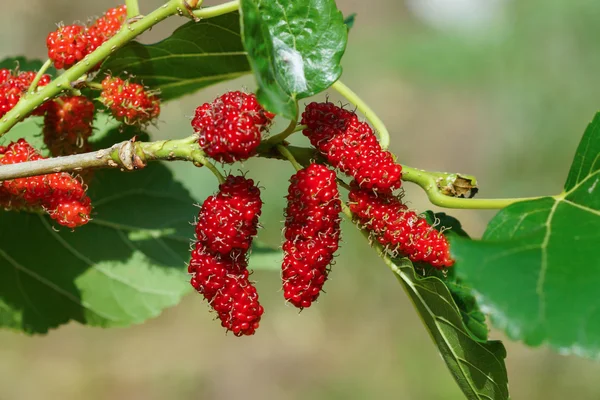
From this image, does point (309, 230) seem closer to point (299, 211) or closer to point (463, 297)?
point (299, 211)

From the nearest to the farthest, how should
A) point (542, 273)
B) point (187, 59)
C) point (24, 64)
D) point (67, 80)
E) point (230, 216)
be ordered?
point (542, 273)
point (230, 216)
point (67, 80)
point (187, 59)
point (24, 64)

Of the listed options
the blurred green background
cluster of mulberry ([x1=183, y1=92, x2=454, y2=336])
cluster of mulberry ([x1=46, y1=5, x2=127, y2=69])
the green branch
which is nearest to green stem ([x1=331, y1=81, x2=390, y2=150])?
cluster of mulberry ([x1=183, y1=92, x2=454, y2=336])

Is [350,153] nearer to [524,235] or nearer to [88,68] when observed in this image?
[524,235]

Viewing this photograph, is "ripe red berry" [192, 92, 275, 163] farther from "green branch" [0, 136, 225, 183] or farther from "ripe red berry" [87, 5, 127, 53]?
"ripe red berry" [87, 5, 127, 53]

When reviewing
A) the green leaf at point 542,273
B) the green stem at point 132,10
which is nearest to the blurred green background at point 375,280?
the green stem at point 132,10

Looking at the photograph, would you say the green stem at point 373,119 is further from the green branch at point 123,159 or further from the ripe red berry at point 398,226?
the green branch at point 123,159

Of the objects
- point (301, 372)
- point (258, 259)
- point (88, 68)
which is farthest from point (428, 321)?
point (301, 372)

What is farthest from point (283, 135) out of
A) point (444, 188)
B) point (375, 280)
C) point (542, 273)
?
point (375, 280)
